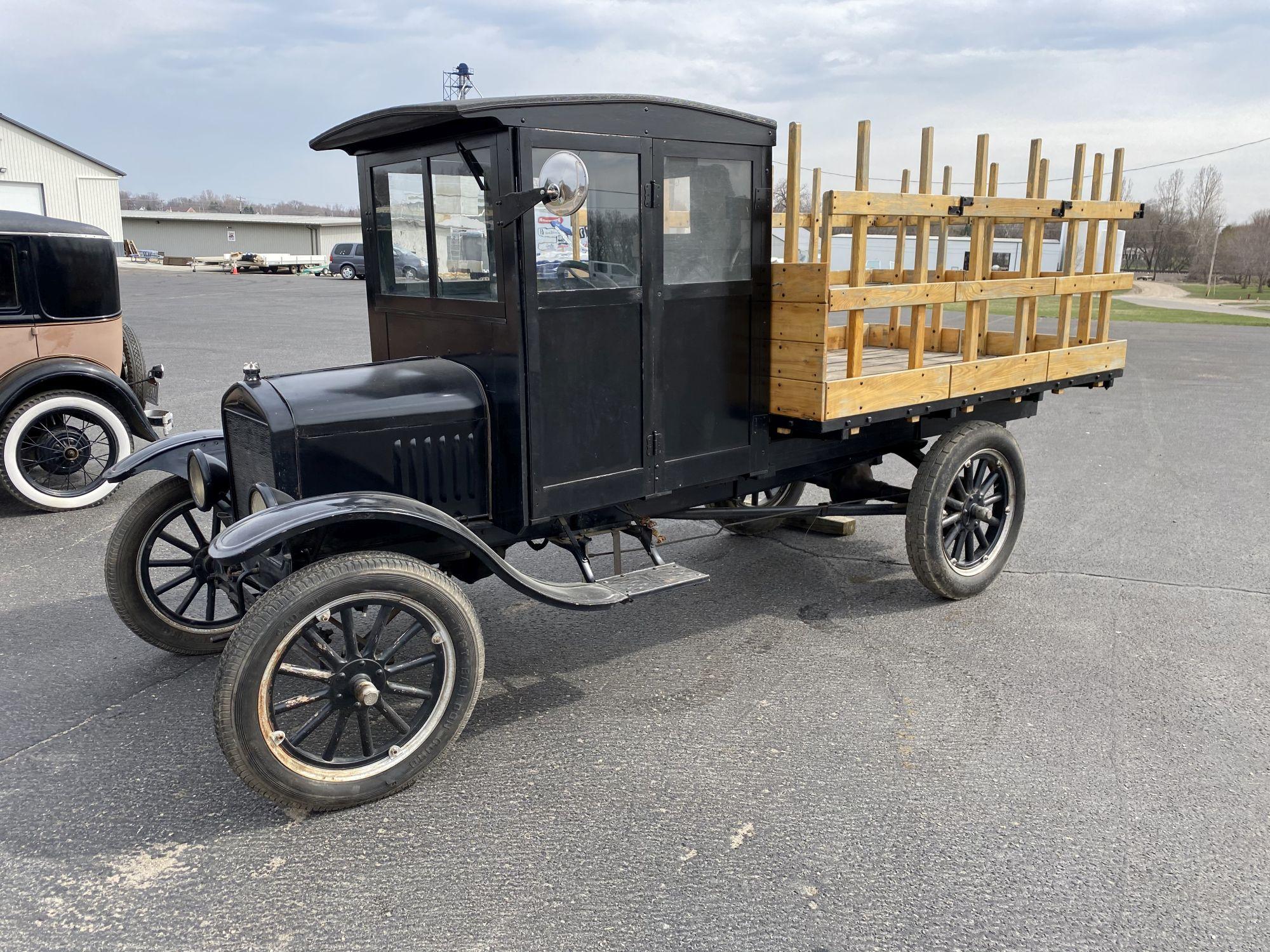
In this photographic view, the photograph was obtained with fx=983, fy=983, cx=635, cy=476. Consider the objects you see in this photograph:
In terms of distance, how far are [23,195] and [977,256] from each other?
42739 millimetres

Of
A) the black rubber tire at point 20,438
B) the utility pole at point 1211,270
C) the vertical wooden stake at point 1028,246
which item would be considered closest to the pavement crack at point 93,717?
the black rubber tire at point 20,438

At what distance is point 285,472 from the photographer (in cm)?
352

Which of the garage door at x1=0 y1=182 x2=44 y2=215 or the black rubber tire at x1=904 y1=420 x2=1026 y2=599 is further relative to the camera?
the garage door at x1=0 y1=182 x2=44 y2=215

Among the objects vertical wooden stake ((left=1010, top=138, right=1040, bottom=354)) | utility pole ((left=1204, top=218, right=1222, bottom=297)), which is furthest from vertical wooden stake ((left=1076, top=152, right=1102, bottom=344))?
utility pole ((left=1204, top=218, right=1222, bottom=297))

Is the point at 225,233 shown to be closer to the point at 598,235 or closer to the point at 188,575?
the point at 188,575

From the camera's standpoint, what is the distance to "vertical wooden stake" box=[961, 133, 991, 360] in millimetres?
4906

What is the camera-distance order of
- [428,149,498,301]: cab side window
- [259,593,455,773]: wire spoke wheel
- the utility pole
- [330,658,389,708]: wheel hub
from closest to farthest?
1. [259,593,455,773]: wire spoke wheel
2. [330,658,389,708]: wheel hub
3. [428,149,498,301]: cab side window
4. the utility pole

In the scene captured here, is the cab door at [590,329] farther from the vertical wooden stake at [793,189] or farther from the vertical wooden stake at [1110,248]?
the vertical wooden stake at [1110,248]

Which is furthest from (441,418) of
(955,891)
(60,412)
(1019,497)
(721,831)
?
(60,412)

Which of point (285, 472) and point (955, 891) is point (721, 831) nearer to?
point (955, 891)

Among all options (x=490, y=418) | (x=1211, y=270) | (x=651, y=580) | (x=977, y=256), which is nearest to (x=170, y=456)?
(x=490, y=418)

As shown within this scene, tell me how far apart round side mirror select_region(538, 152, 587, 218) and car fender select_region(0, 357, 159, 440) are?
4.82 m

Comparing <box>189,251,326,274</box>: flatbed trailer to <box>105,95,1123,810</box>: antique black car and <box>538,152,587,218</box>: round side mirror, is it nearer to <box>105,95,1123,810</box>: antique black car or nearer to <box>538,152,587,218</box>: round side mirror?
<box>105,95,1123,810</box>: antique black car

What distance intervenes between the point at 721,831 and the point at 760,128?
2.85 metres
